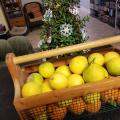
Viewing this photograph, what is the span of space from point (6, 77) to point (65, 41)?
0.38 meters

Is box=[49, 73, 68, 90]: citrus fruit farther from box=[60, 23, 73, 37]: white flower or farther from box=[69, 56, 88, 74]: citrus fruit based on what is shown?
box=[60, 23, 73, 37]: white flower

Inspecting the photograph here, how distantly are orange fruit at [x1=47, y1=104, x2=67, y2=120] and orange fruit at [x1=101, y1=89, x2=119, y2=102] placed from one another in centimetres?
13

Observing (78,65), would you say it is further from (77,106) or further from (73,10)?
(73,10)

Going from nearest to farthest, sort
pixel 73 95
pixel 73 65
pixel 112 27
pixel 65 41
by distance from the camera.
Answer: pixel 73 95 → pixel 73 65 → pixel 65 41 → pixel 112 27

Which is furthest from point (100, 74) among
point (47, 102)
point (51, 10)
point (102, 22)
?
point (102, 22)

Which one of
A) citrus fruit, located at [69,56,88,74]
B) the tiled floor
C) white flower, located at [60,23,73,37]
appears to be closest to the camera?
citrus fruit, located at [69,56,88,74]

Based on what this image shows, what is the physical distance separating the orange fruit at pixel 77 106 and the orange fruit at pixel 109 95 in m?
0.07

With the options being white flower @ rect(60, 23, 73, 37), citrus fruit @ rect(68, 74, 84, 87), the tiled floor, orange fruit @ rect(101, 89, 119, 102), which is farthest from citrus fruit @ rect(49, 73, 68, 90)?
the tiled floor

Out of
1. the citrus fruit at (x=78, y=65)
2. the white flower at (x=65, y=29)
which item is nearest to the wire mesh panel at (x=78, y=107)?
the citrus fruit at (x=78, y=65)

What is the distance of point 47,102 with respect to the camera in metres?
0.57

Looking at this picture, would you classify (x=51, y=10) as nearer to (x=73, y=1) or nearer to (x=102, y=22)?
(x=73, y=1)

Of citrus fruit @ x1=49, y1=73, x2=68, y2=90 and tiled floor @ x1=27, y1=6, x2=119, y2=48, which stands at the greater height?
citrus fruit @ x1=49, y1=73, x2=68, y2=90

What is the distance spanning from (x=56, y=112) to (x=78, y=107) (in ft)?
0.23

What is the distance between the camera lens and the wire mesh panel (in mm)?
603
